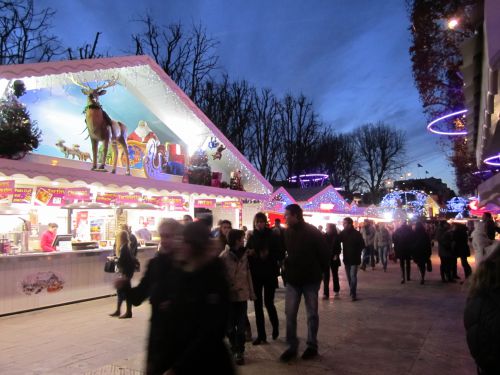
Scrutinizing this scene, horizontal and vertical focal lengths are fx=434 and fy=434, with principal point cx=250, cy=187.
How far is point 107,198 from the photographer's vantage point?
41.0 feet

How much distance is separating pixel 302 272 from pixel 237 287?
894 millimetres

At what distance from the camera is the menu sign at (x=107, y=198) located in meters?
12.4

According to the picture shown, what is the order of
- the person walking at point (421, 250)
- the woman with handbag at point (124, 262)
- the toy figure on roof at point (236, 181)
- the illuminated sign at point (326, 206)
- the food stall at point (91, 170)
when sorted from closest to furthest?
the woman with handbag at point (124, 262) < the food stall at point (91, 170) < the person walking at point (421, 250) < the toy figure on roof at point (236, 181) < the illuminated sign at point (326, 206)

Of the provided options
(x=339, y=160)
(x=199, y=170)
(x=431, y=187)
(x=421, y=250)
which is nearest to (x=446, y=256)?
(x=421, y=250)

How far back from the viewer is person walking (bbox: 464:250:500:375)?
2.34 metres

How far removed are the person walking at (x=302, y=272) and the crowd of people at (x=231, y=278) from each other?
13 mm

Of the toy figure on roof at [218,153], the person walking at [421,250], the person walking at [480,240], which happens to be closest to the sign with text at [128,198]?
the toy figure on roof at [218,153]

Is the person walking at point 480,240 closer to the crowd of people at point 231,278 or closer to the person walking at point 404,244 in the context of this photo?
the crowd of people at point 231,278

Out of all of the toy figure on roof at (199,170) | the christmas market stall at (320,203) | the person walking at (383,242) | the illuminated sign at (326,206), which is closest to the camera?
the toy figure on roof at (199,170)

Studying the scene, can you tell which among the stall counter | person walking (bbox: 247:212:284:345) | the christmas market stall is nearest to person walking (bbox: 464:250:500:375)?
person walking (bbox: 247:212:284:345)

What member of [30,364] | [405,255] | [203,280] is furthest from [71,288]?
[405,255]

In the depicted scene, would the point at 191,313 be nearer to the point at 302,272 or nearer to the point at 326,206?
the point at 302,272

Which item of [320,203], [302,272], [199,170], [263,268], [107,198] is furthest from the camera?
[320,203]

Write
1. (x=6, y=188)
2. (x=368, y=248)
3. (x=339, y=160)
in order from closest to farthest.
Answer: (x=6, y=188)
(x=368, y=248)
(x=339, y=160)
